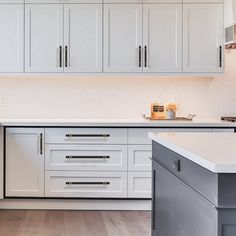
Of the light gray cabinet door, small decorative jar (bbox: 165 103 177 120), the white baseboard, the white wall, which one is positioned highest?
the white wall

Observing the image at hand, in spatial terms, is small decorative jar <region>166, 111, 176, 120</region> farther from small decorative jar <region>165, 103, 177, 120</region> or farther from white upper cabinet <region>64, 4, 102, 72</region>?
white upper cabinet <region>64, 4, 102, 72</region>

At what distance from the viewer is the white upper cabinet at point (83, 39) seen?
4.11 metres

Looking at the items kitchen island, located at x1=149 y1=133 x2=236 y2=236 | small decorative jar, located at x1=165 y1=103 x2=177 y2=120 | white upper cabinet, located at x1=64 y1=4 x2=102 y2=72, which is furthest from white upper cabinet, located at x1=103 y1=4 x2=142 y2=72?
kitchen island, located at x1=149 y1=133 x2=236 y2=236

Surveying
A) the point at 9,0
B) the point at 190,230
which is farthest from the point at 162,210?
the point at 9,0

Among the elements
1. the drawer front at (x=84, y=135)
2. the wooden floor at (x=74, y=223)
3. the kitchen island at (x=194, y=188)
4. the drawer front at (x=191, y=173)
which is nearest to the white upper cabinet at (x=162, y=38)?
the drawer front at (x=84, y=135)

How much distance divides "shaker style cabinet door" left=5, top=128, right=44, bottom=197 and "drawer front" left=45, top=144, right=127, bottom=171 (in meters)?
0.10

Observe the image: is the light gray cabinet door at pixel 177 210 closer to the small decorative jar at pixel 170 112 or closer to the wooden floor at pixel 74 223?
the wooden floor at pixel 74 223

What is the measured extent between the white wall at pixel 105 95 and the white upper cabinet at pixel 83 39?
15.8 inches

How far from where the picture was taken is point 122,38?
413 cm

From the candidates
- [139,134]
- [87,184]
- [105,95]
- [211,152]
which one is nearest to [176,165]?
[211,152]

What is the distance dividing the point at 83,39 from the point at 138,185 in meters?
1.52

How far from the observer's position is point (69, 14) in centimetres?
410

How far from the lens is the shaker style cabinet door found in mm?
3926

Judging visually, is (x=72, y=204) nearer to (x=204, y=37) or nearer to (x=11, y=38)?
(x=11, y=38)
